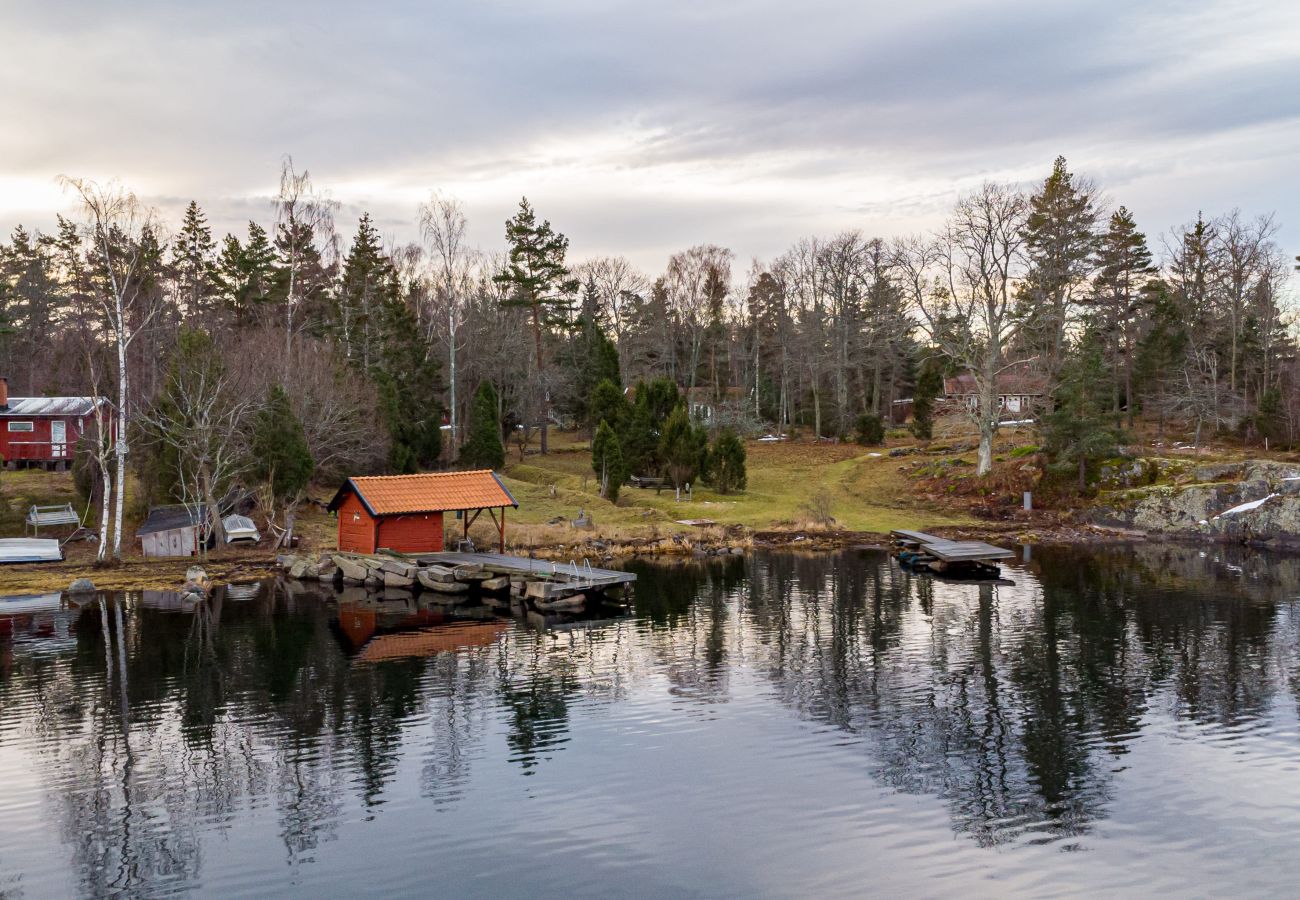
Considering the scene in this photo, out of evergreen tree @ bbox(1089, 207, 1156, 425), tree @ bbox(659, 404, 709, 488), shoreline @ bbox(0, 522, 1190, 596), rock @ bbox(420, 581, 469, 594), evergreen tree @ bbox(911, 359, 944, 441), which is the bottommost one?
rock @ bbox(420, 581, 469, 594)

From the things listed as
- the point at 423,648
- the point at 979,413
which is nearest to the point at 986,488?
the point at 979,413

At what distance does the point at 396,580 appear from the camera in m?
39.4

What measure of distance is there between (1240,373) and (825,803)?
69764 millimetres

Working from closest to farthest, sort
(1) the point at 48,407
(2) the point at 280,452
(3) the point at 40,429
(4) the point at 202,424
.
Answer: (4) the point at 202,424 < (2) the point at 280,452 < (1) the point at 48,407 < (3) the point at 40,429

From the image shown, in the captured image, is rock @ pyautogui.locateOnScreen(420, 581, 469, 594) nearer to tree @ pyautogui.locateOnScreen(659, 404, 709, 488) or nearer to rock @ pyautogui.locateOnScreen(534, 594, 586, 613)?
rock @ pyautogui.locateOnScreen(534, 594, 586, 613)

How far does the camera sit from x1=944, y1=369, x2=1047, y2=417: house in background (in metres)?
68.7

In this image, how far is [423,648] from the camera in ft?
96.9

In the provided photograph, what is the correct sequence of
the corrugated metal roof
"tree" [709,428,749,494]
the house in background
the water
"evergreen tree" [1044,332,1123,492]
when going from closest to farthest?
1. the water
2. "evergreen tree" [1044,332,1123,492]
3. the corrugated metal roof
4. "tree" [709,428,749,494]
5. the house in background

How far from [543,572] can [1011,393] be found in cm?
6397

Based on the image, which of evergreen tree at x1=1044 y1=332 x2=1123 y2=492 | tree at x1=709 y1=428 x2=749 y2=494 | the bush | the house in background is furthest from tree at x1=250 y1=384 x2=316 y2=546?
the bush

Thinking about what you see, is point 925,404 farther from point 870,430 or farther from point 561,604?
point 561,604

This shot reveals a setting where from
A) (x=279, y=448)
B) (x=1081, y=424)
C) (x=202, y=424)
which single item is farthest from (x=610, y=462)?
(x=1081, y=424)

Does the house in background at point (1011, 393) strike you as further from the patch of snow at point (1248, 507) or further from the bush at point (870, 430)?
the patch of snow at point (1248, 507)

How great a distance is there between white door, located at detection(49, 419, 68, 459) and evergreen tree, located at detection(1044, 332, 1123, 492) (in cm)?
6011
